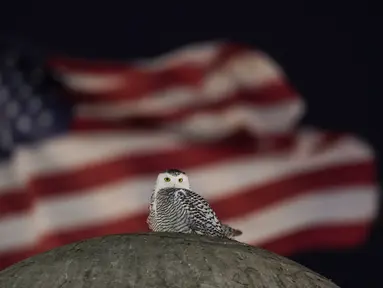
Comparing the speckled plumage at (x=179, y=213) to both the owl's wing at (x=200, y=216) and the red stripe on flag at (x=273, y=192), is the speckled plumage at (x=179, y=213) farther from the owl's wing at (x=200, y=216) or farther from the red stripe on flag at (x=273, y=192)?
the red stripe on flag at (x=273, y=192)

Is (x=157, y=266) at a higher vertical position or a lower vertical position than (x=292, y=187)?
lower

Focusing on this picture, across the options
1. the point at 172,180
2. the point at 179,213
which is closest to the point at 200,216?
the point at 179,213

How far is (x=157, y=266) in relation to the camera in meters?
4.44

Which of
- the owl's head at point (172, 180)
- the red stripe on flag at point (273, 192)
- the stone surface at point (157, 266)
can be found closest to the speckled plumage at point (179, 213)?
the owl's head at point (172, 180)

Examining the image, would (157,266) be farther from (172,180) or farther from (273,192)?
(273,192)

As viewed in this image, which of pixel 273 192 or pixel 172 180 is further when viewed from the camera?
pixel 273 192

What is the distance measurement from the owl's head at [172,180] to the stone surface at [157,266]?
3.95ft

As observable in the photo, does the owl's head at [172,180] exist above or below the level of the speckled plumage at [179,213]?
above

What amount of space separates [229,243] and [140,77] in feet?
33.2

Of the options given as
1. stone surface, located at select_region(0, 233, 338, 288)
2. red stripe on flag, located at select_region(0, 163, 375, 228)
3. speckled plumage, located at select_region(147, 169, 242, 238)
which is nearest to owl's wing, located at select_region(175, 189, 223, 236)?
speckled plumage, located at select_region(147, 169, 242, 238)

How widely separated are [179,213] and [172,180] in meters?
0.33

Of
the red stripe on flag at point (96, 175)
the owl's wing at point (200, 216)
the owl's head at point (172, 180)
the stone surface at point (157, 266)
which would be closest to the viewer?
the stone surface at point (157, 266)


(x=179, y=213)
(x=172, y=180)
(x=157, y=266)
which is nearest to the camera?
(x=157, y=266)

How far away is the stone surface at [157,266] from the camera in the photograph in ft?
14.2
